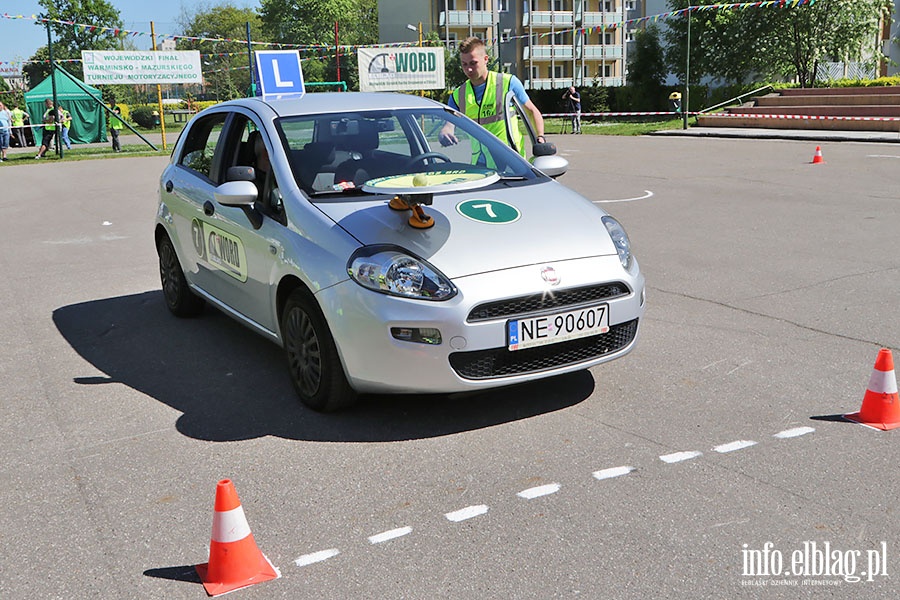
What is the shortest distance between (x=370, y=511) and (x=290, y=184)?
2.15m

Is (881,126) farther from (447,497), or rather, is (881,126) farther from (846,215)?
(447,497)

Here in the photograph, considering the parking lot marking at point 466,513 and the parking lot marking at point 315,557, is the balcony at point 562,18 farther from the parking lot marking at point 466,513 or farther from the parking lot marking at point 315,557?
the parking lot marking at point 315,557

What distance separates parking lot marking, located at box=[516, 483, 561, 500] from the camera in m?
3.83

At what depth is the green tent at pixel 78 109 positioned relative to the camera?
3519 cm

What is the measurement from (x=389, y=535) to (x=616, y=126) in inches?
1276

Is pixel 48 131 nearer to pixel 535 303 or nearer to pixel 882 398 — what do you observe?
pixel 535 303

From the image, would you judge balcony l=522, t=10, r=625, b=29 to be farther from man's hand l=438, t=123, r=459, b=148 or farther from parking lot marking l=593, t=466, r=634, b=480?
parking lot marking l=593, t=466, r=634, b=480

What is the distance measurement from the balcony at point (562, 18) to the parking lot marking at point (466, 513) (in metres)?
78.4

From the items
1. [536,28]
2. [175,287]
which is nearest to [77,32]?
[536,28]

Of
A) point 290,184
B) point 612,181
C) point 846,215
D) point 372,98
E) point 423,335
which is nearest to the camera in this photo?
point 423,335

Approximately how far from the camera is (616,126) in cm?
3450

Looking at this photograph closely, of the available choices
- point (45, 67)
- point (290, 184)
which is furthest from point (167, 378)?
point (45, 67)

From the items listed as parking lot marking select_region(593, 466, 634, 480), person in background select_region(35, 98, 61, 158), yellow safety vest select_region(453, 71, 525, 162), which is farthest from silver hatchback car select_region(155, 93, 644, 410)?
person in background select_region(35, 98, 61, 158)

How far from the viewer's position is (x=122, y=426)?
16.0 ft
